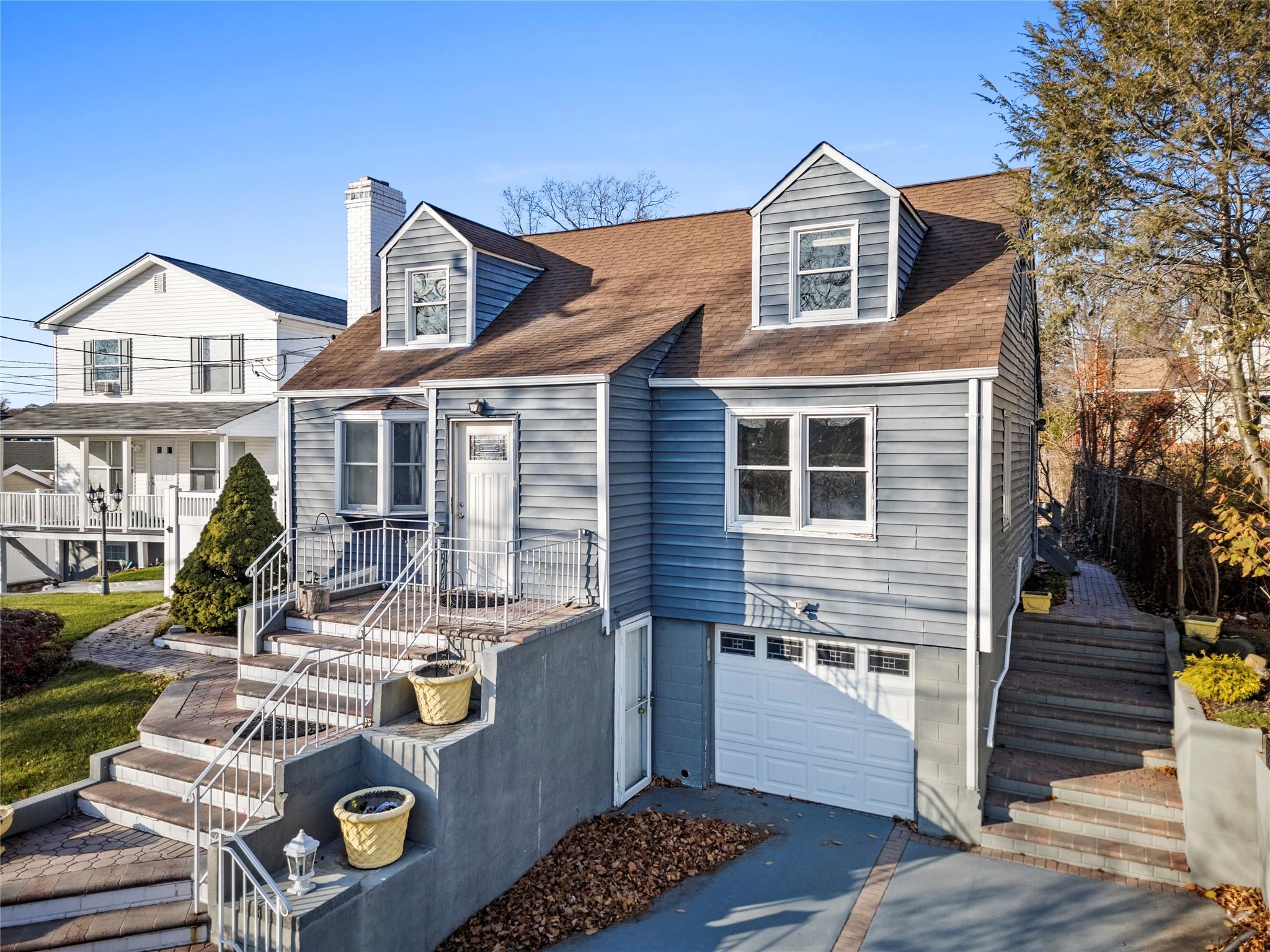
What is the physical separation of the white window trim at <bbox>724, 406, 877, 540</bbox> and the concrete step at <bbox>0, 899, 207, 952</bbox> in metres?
6.86

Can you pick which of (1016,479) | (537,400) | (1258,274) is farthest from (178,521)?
(1258,274)

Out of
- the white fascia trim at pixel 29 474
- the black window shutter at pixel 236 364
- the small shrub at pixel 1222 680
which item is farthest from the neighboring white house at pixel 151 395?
the small shrub at pixel 1222 680

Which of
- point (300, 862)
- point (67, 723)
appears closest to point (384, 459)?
point (67, 723)

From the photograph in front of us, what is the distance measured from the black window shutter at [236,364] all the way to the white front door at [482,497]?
1447 cm

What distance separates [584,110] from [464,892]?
38.6ft

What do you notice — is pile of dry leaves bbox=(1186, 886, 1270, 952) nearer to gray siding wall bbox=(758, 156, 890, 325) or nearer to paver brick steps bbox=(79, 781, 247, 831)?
gray siding wall bbox=(758, 156, 890, 325)

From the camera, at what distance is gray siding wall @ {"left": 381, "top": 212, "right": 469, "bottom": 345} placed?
12.5 meters

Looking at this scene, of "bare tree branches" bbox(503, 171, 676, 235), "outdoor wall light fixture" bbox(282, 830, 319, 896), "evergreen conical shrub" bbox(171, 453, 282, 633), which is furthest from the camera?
"bare tree branches" bbox(503, 171, 676, 235)

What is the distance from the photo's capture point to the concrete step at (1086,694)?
32.8 feet

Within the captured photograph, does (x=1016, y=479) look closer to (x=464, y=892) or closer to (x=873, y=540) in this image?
(x=873, y=540)

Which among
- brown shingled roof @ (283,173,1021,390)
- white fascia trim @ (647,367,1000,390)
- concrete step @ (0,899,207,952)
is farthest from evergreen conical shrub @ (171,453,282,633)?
white fascia trim @ (647,367,1000,390)

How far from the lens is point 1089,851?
834 centimetres

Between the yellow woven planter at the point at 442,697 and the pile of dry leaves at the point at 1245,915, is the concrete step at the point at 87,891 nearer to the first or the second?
the yellow woven planter at the point at 442,697

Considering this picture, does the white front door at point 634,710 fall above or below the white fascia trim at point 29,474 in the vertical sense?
below
